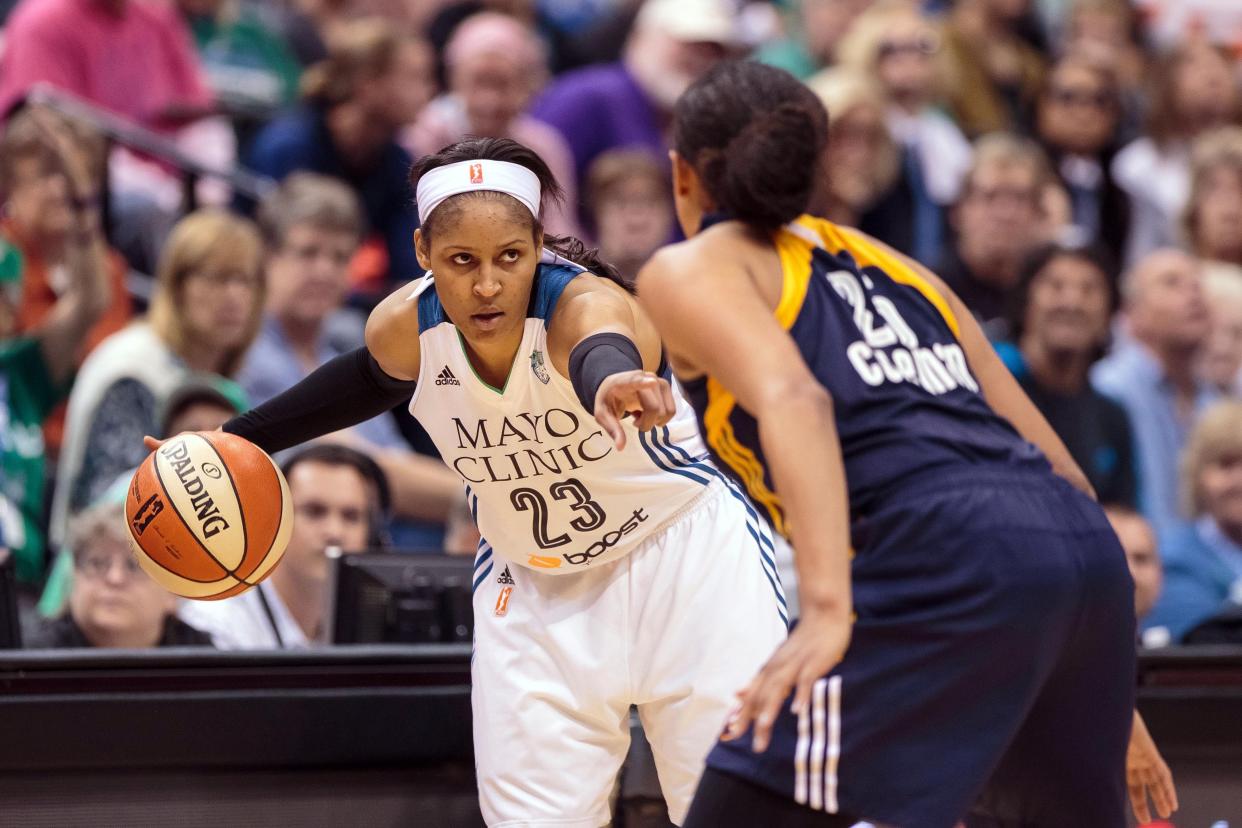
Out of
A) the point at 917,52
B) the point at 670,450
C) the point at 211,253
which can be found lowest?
the point at 670,450

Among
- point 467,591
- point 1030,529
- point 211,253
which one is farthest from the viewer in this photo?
point 211,253

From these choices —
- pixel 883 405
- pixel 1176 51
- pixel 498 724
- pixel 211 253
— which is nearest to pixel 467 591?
pixel 498 724

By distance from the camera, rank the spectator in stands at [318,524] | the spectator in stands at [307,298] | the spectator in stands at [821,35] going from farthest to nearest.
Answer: the spectator in stands at [821,35], the spectator in stands at [307,298], the spectator in stands at [318,524]

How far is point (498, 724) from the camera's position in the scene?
148 inches

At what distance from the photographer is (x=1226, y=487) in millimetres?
6805

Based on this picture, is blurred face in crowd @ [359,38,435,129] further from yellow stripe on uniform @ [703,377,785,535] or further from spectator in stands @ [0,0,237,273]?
yellow stripe on uniform @ [703,377,785,535]

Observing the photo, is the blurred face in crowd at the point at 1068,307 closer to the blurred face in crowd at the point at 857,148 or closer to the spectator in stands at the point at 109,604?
the blurred face in crowd at the point at 857,148

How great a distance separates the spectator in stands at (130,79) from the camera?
24.3 feet

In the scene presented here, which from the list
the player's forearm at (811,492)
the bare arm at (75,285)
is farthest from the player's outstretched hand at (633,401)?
the bare arm at (75,285)

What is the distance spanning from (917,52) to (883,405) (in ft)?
20.5

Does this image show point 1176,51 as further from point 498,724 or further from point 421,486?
point 498,724

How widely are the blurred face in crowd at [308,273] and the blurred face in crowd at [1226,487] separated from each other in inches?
133

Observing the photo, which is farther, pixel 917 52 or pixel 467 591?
pixel 917 52

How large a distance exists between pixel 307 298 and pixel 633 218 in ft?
4.91
